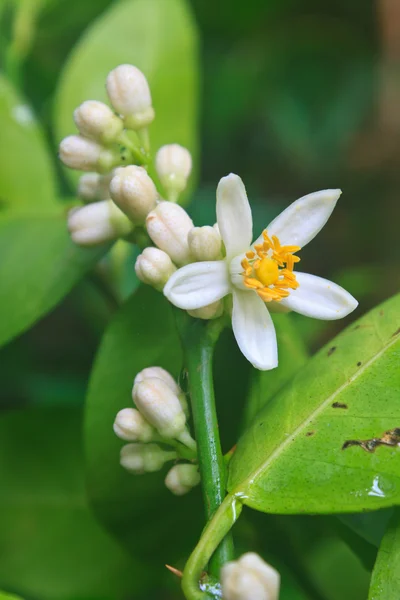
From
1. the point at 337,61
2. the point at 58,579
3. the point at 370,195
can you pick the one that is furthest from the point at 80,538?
the point at 337,61

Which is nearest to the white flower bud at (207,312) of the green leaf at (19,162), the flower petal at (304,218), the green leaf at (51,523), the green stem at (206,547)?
the flower petal at (304,218)

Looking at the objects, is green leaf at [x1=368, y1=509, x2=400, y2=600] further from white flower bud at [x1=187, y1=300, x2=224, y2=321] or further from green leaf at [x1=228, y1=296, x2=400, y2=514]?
white flower bud at [x1=187, y1=300, x2=224, y2=321]

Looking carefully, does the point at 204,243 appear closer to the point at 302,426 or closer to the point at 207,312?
the point at 207,312

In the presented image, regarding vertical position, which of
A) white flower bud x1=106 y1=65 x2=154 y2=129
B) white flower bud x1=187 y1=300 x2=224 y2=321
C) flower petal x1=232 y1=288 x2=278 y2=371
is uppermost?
white flower bud x1=106 y1=65 x2=154 y2=129

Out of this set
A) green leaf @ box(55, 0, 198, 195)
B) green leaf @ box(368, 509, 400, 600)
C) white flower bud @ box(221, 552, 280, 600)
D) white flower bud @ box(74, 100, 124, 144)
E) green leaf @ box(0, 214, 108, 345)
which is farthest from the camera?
green leaf @ box(55, 0, 198, 195)

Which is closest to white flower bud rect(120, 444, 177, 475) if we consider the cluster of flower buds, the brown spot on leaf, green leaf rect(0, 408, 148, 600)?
the cluster of flower buds

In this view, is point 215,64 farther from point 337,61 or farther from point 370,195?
point 370,195

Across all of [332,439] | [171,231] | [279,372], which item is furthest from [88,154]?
[332,439]

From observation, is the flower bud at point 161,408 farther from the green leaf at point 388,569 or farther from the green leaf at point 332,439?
the green leaf at point 388,569
